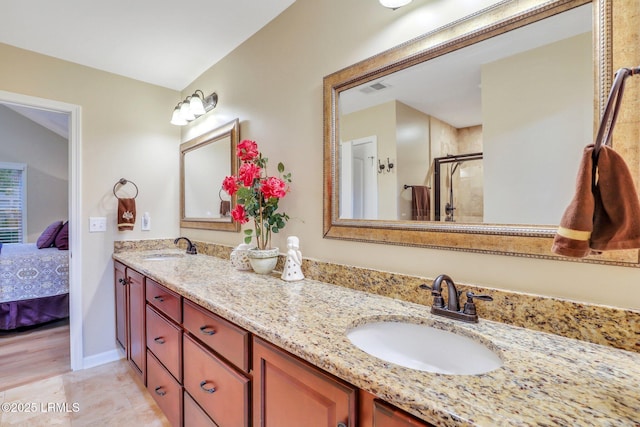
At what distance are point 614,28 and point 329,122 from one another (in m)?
1.00

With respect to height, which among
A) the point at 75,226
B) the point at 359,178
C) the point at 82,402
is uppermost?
the point at 359,178

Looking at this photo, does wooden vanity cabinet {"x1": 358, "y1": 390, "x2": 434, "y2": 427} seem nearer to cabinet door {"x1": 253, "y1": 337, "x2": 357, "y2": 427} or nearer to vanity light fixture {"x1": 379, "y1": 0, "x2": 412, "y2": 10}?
cabinet door {"x1": 253, "y1": 337, "x2": 357, "y2": 427}

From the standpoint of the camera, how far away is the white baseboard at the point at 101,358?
2396 mm

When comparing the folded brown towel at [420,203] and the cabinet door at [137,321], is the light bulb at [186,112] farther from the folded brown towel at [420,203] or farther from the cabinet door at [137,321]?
the folded brown towel at [420,203]

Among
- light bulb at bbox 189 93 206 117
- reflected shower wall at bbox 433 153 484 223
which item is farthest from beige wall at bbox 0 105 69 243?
reflected shower wall at bbox 433 153 484 223

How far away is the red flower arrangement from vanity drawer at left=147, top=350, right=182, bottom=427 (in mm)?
788

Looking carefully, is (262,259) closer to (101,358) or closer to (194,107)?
(194,107)

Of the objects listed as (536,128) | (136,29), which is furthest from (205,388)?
(136,29)

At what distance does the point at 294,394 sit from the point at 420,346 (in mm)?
415

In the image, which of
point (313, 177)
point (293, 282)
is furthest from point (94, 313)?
point (313, 177)

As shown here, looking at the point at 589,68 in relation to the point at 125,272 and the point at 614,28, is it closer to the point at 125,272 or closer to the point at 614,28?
the point at 614,28

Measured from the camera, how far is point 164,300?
160 centimetres

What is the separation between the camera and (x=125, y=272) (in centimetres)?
223

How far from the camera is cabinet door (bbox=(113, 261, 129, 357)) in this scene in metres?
2.27
